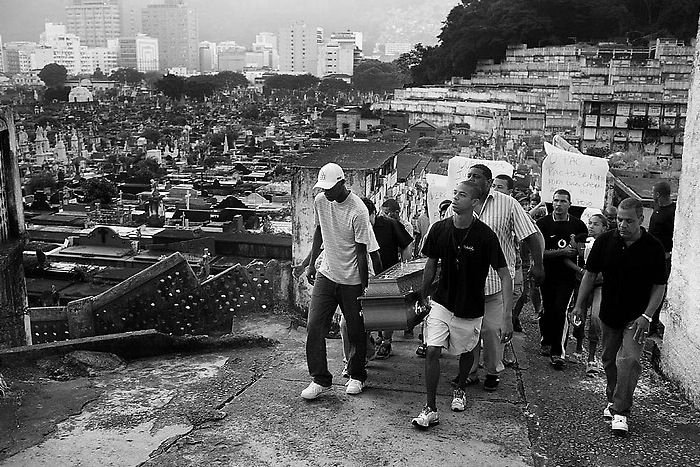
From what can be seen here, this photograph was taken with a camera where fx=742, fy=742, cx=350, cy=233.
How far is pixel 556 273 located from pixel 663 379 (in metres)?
0.87

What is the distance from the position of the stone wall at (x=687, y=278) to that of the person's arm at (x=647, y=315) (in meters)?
0.60

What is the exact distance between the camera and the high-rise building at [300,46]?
187375mm

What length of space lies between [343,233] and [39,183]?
112 ft

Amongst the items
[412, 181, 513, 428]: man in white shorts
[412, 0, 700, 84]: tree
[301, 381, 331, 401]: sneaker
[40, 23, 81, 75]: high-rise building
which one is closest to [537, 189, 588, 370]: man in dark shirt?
[412, 181, 513, 428]: man in white shorts

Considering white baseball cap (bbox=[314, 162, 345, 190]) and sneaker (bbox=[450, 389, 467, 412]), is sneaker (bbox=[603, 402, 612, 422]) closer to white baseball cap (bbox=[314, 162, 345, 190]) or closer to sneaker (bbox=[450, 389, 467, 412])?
sneaker (bbox=[450, 389, 467, 412])

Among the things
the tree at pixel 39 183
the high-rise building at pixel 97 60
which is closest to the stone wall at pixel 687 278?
the tree at pixel 39 183

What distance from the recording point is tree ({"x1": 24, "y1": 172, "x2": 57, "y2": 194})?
112ft

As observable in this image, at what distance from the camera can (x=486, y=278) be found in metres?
3.79

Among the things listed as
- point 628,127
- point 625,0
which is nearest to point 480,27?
point 625,0

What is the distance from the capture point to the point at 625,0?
4950 centimetres

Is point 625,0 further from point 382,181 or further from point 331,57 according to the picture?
point 331,57

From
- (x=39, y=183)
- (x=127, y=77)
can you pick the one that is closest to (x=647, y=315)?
(x=39, y=183)

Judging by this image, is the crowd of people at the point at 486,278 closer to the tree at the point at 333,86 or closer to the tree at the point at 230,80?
the tree at the point at 333,86

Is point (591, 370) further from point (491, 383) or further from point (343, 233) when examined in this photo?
point (343, 233)
